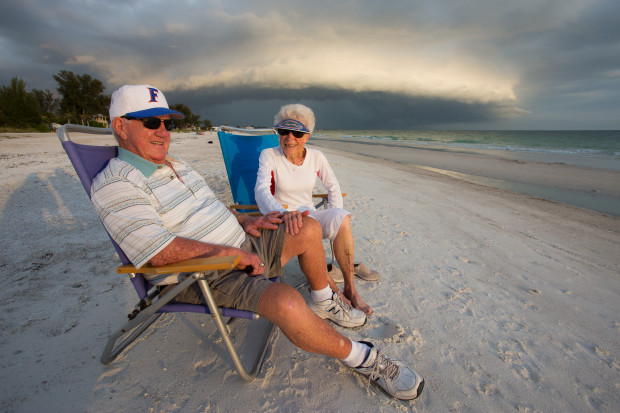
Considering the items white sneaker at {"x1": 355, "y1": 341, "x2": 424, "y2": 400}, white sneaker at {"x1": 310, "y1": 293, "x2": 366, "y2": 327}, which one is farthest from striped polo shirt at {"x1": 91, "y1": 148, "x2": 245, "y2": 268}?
white sneaker at {"x1": 355, "y1": 341, "x2": 424, "y2": 400}

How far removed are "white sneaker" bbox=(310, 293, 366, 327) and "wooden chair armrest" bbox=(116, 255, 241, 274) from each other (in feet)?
3.19

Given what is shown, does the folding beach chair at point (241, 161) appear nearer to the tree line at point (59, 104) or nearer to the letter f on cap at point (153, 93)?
the letter f on cap at point (153, 93)

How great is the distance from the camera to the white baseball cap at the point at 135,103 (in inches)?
67.1

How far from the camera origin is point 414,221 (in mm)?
4496

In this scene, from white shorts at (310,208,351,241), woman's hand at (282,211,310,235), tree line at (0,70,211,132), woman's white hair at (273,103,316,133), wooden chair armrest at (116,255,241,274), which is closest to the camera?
wooden chair armrest at (116,255,241,274)

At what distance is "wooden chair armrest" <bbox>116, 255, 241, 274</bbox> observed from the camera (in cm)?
138

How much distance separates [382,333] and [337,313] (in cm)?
37

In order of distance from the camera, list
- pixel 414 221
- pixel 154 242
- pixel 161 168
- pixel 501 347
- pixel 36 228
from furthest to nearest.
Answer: pixel 414 221
pixel 36 228
pixel 501 347
pixel 161 168
pixel 154 242

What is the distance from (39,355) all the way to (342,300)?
2076mm

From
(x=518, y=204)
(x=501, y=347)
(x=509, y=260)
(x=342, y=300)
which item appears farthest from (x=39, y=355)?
(x=518, y=204)

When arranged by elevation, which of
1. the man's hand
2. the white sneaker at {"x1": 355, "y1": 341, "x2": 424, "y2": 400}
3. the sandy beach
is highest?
the man's hand

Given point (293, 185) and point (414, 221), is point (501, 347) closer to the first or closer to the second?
point (293, 185)

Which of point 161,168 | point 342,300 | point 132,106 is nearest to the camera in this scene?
point 132,106

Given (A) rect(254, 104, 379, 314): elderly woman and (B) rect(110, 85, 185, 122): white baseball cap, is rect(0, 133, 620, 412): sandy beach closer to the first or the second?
(A) rect(254, 104, 379, 314): elderly woman
